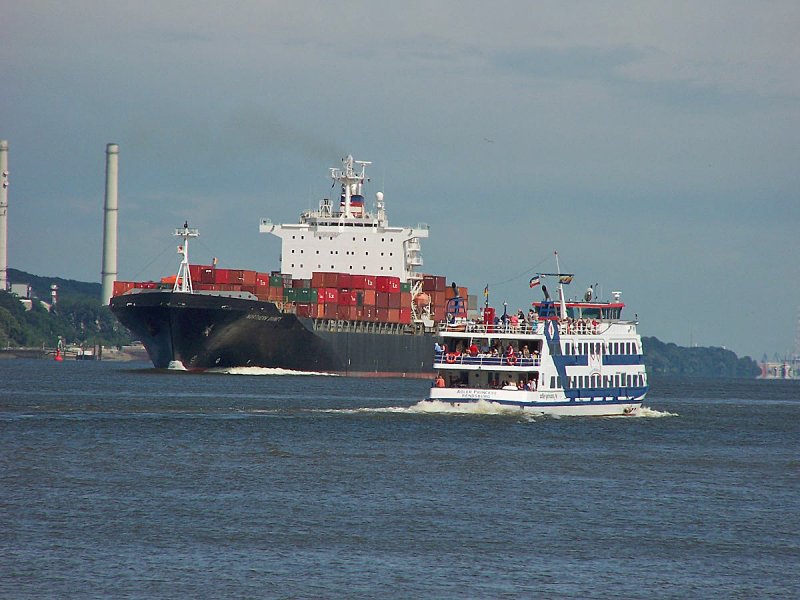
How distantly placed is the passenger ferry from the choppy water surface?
3.94 ft

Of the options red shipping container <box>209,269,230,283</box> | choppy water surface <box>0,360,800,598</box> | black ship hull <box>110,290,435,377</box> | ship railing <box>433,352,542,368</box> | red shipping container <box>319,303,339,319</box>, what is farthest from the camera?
red shipping container <box>319,303,339,319</box>

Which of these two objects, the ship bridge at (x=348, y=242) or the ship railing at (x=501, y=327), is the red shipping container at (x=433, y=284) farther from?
the ship railing at (x=501, y=327)

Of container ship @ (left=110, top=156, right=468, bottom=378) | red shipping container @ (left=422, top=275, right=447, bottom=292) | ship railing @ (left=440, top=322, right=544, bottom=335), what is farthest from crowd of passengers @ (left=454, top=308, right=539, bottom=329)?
red shipping container @ (left=422, top=275, right=447, bottom=292)

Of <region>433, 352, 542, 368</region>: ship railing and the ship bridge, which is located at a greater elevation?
the ship bridge

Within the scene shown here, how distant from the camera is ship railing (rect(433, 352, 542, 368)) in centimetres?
5266

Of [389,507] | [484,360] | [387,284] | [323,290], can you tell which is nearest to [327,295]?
[323,290]

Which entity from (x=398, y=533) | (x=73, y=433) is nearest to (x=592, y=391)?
(x=73, y=433)

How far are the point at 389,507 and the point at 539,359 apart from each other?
20667mm

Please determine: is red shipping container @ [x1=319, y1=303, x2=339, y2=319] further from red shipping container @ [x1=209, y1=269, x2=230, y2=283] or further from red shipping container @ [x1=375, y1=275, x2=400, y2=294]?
red shipping container @ [x1=209, y1=269, x2=230, y2=283]

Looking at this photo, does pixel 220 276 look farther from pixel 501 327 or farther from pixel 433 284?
pixel 501 327

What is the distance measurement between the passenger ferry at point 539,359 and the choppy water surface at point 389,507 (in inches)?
47.3

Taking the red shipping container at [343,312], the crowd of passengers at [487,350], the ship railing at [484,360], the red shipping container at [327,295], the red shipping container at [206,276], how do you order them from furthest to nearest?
the red shipping container at [343,312]
the red shipping container at [327,295]
the red shipping container at [206,276]
the crowd of passengers at [487,350]
the ship railing at [484,360]

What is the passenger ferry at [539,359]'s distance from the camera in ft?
174

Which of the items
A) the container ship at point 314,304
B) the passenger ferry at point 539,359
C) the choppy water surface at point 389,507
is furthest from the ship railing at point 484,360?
the container ship at point 314,304
